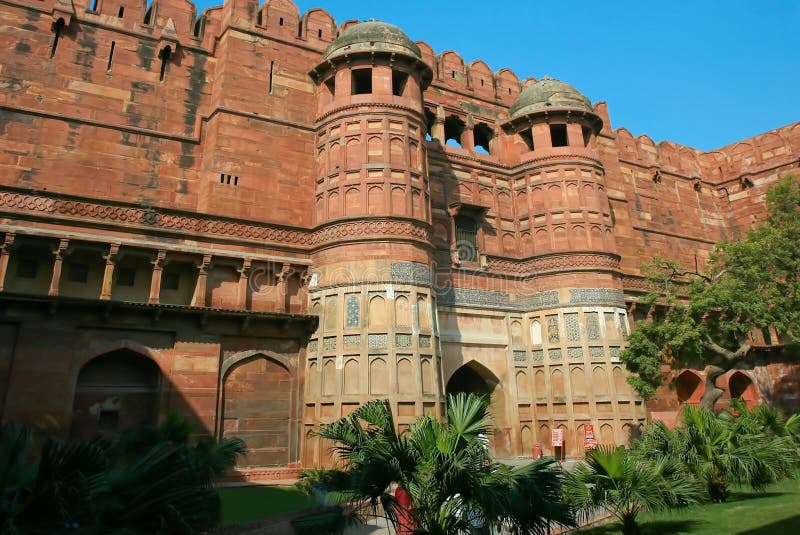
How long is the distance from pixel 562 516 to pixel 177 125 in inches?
621

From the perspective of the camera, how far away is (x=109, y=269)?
562 inches

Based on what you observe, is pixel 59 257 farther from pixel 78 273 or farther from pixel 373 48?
pixel 373 48

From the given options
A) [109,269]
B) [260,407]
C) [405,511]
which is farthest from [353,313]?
[405,511]

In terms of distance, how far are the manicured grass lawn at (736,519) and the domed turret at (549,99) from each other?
14.9 metres

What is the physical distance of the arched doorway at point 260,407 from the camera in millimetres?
14992

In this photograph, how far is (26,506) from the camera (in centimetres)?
455

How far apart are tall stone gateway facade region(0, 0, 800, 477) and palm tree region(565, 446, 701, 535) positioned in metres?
6.49

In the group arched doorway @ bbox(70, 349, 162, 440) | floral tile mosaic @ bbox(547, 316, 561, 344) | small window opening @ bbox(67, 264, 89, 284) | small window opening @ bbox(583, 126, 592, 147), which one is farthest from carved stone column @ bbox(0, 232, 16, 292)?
small window opening @ bbox(583, 126, 592, 147)

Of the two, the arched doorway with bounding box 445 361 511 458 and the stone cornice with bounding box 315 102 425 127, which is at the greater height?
the stone cornice with bounding box 315 102 425 127

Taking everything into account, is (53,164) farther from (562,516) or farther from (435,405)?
(562,516)

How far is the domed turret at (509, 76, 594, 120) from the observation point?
21.7 m

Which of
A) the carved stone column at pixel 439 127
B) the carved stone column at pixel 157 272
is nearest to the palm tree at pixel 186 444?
the carved stone column at pixel 157 272

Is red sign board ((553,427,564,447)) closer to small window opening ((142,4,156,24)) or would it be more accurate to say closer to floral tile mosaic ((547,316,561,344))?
floral tile mosaic ((547,316,561,344))

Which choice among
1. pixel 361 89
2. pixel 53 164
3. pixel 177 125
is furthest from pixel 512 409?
pixel 53 164
